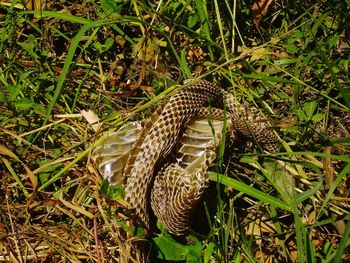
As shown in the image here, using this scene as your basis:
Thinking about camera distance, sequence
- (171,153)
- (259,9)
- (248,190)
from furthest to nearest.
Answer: (259,9) → (171,153) → (248,190)

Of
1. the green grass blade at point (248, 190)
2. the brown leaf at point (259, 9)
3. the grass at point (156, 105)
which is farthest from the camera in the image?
the brown leaf at point (259, 9)

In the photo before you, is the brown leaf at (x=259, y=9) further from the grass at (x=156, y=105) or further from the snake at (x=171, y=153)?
the snake at (x=171, y=153)

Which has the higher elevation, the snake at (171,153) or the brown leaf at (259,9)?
the brown leaf at (259,9)

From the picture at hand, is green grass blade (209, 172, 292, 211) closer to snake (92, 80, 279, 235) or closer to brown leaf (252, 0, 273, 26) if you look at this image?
snake (92, 80, 279, 235)

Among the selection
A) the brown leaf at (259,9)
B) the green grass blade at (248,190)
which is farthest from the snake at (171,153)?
the brown leaf at (259,9)

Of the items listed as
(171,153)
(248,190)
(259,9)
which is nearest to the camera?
(248,190)

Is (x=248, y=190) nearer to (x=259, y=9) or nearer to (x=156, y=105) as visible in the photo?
(x=156, y=105)

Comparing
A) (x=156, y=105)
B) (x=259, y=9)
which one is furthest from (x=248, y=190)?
(x=259, y=9)

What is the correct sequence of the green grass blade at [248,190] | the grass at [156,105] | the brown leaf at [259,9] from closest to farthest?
the green grass blade at [248,190] < the grass at [156,105] < the brown leaf at [259,9]
